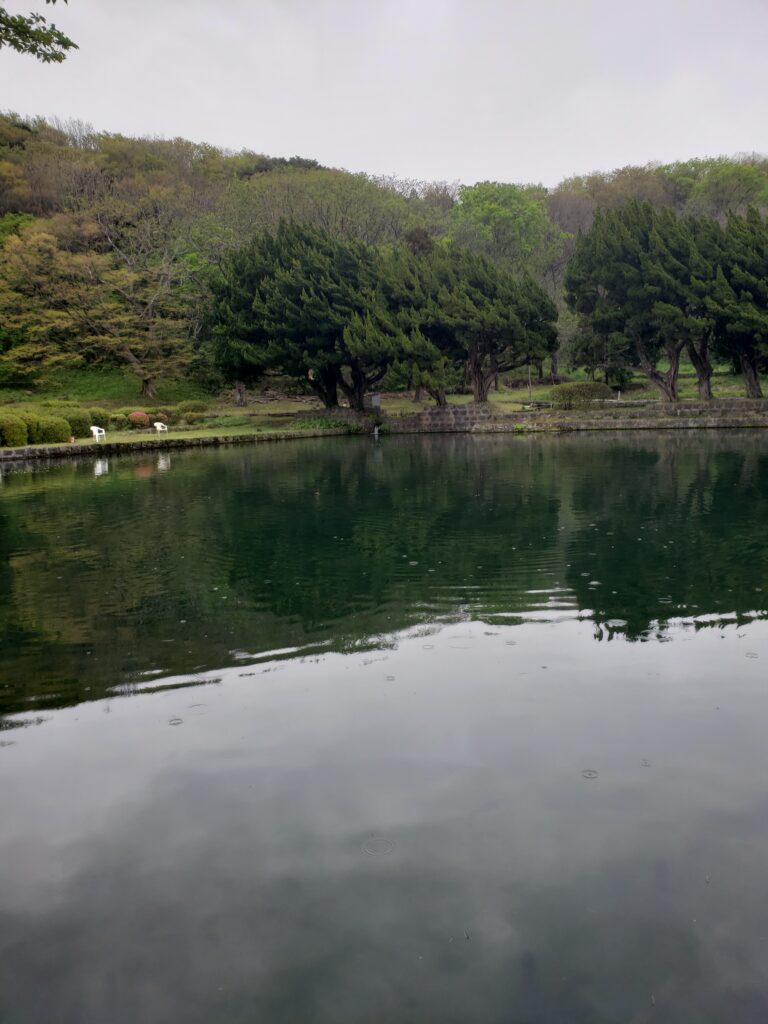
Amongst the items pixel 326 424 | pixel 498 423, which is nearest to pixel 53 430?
pixel 326 424

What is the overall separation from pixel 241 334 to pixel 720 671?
4215cm

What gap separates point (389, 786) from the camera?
4969 millimetres

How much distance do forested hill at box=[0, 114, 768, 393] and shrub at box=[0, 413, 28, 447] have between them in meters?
16.8

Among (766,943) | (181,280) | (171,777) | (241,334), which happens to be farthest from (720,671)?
(181,280)

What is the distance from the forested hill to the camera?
51.7 metres

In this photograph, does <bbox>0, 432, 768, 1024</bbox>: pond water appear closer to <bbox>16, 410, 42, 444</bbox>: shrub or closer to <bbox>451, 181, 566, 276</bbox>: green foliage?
<bbox>16, 410, 42, 444</bbox>: shrub

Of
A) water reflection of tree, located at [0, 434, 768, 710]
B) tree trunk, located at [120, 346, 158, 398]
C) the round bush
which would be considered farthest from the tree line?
tree trunk, located at [120, 346, 158, 398]

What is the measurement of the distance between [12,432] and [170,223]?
2895cm

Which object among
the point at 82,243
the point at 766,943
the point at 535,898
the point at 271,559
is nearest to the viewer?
the point at 766,943

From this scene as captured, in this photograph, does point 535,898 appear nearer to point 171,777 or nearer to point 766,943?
point 766,943

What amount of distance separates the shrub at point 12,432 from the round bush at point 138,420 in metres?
9.49

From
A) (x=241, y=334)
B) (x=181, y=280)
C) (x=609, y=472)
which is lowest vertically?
(x=609, y=472)

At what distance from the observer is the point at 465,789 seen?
16.0 feet

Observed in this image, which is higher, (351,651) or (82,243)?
(82,243)
